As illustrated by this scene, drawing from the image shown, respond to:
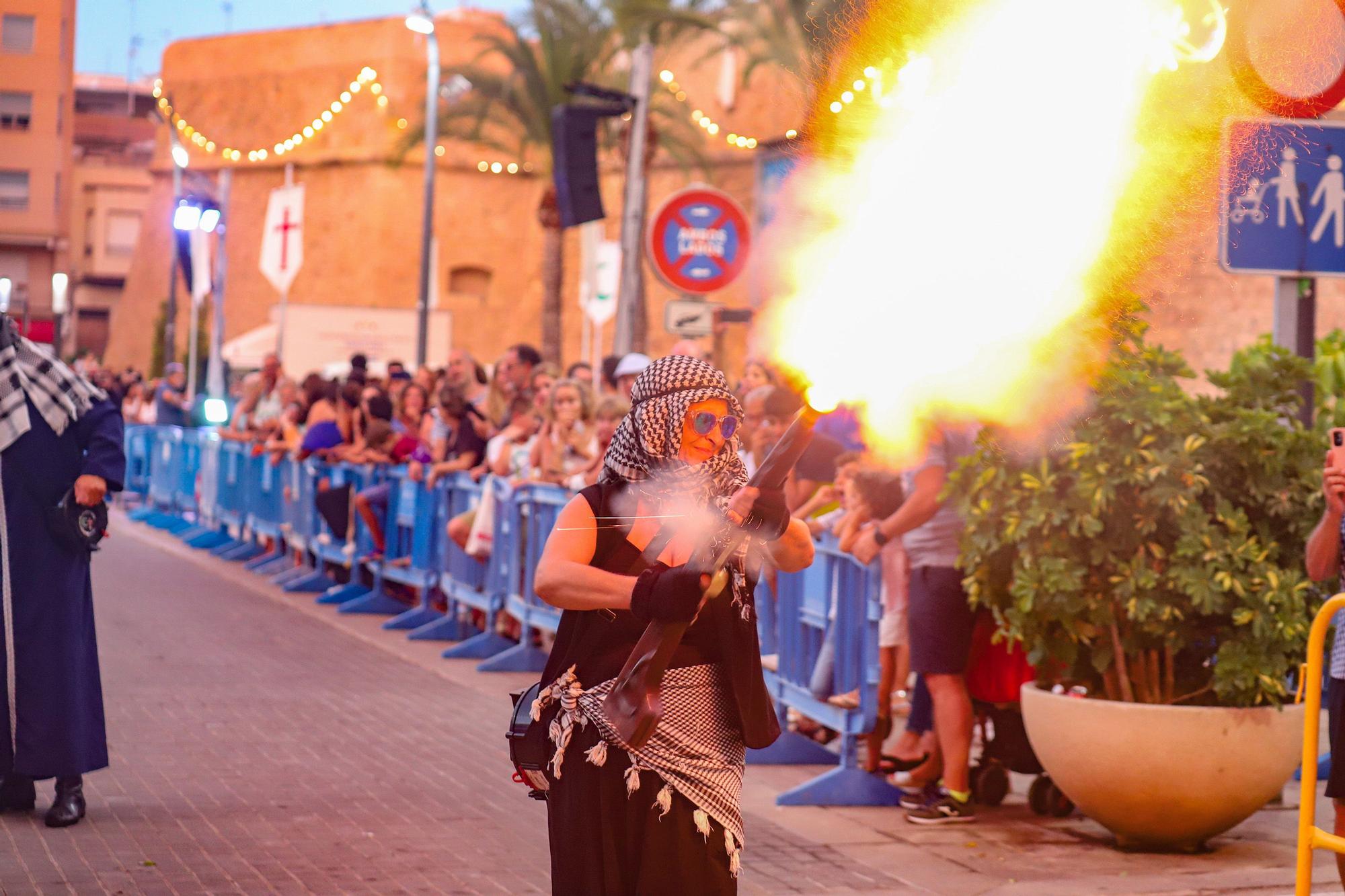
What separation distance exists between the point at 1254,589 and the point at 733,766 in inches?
128

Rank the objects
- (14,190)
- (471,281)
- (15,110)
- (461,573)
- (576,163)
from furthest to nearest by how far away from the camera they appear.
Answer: (471,281) → (14,190) → (15,110) → (576,163) → (461,573)

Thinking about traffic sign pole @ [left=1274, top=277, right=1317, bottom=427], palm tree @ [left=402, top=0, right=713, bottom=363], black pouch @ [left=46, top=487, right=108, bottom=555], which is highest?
palm tree @ [left=402, top=0, right=713, bottom=363]

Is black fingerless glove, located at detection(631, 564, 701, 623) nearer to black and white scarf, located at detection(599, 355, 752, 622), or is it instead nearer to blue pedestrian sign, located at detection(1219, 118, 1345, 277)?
black and white scarf, located at detection(599, 355, 752, 622)

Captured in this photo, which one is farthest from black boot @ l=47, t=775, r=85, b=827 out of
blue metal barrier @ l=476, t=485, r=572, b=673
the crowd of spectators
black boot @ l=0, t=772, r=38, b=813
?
blue metal barrier @ l=476, t=485, r=572, b=673

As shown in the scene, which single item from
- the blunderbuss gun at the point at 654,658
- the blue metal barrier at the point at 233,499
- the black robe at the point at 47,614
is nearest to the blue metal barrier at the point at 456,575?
Answer: the black robe at the point at 47,614

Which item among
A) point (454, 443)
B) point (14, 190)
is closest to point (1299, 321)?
point (454, 443)

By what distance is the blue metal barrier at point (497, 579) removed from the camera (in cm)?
1248

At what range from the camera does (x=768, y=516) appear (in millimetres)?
3842

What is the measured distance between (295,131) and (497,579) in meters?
48.9

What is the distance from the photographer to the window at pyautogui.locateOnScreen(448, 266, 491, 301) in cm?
5888

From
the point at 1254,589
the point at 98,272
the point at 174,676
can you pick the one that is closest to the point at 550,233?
the point at 174,676

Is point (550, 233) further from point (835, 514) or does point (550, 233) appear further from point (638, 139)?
point (835, 514)

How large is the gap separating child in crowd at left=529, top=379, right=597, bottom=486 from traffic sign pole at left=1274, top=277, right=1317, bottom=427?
5.21 metres

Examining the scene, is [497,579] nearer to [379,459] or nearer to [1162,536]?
[379,459]
